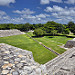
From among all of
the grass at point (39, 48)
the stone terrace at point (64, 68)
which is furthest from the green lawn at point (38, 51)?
the stone terrace at point (64, 68)

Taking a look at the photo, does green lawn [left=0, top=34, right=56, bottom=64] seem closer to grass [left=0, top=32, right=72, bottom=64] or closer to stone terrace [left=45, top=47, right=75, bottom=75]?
grass [left=0, top=32, right=72, bottom=64]

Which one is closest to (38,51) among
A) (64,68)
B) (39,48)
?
(39,48)

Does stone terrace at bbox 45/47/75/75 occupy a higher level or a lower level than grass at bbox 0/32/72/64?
higher

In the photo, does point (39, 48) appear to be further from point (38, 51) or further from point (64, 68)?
point (64, 68)

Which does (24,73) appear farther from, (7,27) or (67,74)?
(7,27)

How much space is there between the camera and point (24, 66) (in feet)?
13.4

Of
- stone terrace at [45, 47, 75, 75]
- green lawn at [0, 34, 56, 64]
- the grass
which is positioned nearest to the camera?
stone terrace at [45, 47, 75, 75]

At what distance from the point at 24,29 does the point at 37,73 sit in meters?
69.8

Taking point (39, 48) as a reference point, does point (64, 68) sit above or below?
above

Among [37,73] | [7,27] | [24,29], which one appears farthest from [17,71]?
[7,27]

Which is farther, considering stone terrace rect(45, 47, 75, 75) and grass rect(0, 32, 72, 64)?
grass rect(0, 32, 72, 64)

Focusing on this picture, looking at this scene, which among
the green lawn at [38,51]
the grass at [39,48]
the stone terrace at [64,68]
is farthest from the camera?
the grass at [39,48]

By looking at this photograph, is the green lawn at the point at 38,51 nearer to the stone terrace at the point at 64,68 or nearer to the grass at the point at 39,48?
the grass at the point at 39,48

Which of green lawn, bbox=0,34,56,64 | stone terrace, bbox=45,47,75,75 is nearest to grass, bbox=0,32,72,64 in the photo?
green lawn, bbox=0,34,56,64
